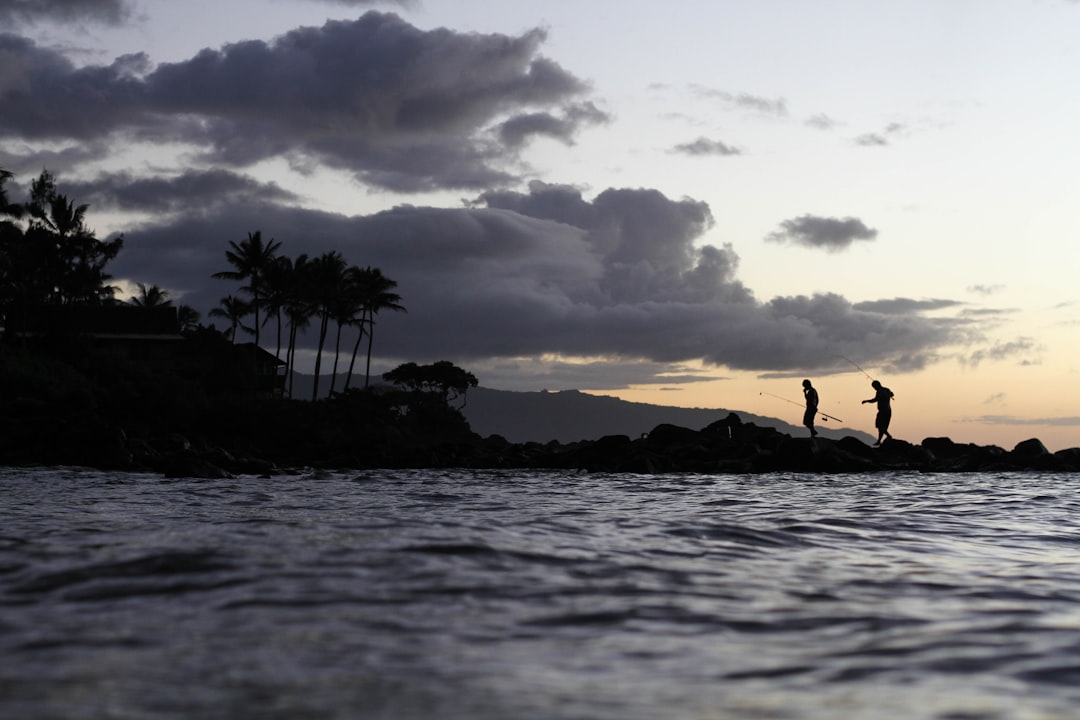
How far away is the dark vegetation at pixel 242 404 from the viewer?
2502 cm

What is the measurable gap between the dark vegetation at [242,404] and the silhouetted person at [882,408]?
1.71ft

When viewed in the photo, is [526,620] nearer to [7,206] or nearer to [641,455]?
[641,455]

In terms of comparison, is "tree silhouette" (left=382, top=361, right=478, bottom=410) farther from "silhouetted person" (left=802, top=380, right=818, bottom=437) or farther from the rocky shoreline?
"silhouetted person" (left=802, top=380, right=818, bottom=437)

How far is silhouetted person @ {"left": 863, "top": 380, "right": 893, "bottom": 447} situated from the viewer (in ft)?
90.7

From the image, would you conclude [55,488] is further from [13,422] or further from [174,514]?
[13,422]

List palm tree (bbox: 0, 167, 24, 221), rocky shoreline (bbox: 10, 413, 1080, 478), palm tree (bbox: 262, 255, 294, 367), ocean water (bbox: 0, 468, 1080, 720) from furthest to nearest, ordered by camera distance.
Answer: palm tree (bbox: 262, 255, 294, 367) < palm tree (bbox: 0, 167, 24, 221) < rocky shoreline (bbox: 10, 413, 1080, 478) < ocean water (bbox: 0, 468, 1080, 720)

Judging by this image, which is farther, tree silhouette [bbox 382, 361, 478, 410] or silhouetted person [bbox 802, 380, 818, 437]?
tree silhouette [bbox 382, 361, 478, 410]

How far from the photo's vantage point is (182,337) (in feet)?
202

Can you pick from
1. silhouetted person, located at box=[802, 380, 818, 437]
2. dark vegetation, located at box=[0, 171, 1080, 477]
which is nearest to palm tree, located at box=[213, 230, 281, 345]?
dark vegetation, located at box=[0, 171, 1080, 477]

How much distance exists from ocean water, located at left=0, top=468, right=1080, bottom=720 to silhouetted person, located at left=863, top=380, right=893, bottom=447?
20.2 m

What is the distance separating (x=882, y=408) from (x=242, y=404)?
2613cm

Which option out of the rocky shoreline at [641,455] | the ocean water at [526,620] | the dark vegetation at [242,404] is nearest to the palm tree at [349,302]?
the dark vegetation at [242,404]

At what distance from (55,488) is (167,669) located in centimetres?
1228

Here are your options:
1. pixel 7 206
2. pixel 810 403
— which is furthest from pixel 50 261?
pixel 810 403
